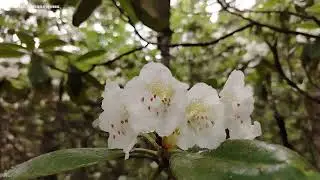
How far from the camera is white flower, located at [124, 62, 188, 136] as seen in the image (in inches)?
38.3

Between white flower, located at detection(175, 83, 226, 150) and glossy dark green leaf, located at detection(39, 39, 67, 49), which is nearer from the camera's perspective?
white flower, located at detection(175, 83, 226, 150)

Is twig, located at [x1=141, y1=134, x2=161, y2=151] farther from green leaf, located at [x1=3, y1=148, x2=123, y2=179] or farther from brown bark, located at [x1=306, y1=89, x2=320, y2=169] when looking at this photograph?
brown bark, located at [x1=306, y1=89, x2=320, y2=169]

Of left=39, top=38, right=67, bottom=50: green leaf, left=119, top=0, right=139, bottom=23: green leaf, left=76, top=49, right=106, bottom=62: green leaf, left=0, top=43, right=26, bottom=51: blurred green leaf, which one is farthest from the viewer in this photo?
left=76, top=49, right=106, bottom=62: green leaf

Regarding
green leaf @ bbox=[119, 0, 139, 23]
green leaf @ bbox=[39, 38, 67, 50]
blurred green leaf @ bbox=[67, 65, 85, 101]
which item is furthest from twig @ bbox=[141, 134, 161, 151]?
blurred green leaf @ bbox=[67, 65, 85, 101]

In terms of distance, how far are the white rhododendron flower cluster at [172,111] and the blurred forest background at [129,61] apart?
0.52m

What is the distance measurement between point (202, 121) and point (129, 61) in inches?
78.9

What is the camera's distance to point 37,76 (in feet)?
7.05

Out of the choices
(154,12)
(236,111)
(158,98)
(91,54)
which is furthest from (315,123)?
(158,98)

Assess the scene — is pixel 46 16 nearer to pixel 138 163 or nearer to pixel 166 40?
pixel 166 40

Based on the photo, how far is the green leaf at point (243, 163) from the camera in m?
0.78

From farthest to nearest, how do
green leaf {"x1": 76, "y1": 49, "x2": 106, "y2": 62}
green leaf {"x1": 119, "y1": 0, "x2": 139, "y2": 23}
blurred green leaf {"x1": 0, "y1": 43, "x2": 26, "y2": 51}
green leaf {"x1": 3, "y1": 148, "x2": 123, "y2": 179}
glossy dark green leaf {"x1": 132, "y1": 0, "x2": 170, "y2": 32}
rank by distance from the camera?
1. green leaf {"x1": 76, "y1": 49, "x2": 106, "y2": 62}
2. blurred green leaf {"x1": 0, "y1": 43, "x2": 26, "y2": 51}
3. green leaf {"x1": 119, "y1": 0, "x2": 139, "y2": 23}
4. glossy dark green leaf {"x1": 132, "y1": 0, "x2": 170, "y2": 32}
5. green leaf {"x1": 3, "y1": 148, "x2": 123, "y2": 179}

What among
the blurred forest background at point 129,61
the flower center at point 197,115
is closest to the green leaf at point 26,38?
the blurred forest background at point 129,61

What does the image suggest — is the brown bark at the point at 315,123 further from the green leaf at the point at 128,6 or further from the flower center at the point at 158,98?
the flower center at the point at 158,98

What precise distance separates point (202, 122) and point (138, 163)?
185 centimetres
